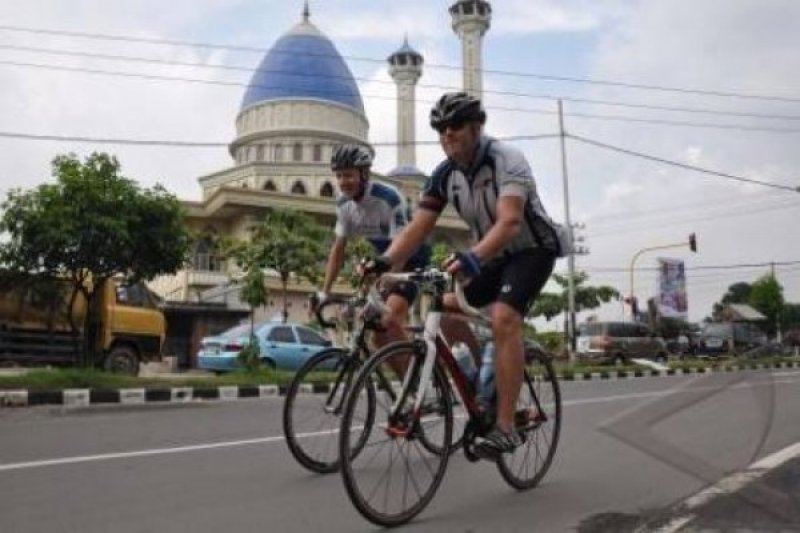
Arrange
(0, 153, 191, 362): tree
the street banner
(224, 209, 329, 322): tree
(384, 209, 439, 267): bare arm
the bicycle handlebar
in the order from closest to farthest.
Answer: the bicycle handlebar < (384, 209, 439, 267): bare arm < (0, 153, 191, 362): tree < (224, 209, 329, 322): tree < the street banner

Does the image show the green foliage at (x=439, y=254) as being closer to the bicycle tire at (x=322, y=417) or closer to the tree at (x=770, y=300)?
the bicycle tire at (x=322, y=417)

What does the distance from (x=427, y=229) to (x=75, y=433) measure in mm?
3442

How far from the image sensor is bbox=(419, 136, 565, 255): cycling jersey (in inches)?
159

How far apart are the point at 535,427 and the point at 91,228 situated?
11390 millimetres

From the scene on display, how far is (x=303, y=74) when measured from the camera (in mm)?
57281

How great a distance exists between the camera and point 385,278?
151 inches

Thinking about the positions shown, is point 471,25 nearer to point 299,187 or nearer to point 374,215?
point 299,187

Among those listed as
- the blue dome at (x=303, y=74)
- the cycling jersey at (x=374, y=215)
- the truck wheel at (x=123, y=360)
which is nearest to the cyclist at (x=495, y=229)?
the cycling jersey at (x=374, y=215)

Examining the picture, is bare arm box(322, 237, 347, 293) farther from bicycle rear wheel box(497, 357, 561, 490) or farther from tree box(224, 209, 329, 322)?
tree box(224, 209, 329, 322)

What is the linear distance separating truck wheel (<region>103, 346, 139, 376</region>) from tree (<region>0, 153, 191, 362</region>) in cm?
171

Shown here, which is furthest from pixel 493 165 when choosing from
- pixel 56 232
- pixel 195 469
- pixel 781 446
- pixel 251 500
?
pixel 56 232

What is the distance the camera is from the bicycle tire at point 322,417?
14.6 ft

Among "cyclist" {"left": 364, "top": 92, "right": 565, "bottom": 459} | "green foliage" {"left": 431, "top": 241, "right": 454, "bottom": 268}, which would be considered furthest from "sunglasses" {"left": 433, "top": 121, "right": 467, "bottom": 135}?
"green foliage" {"left": 431, "top": 241, "right": 454, "bottom": 268}

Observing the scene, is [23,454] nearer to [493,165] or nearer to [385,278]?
[385,278]
